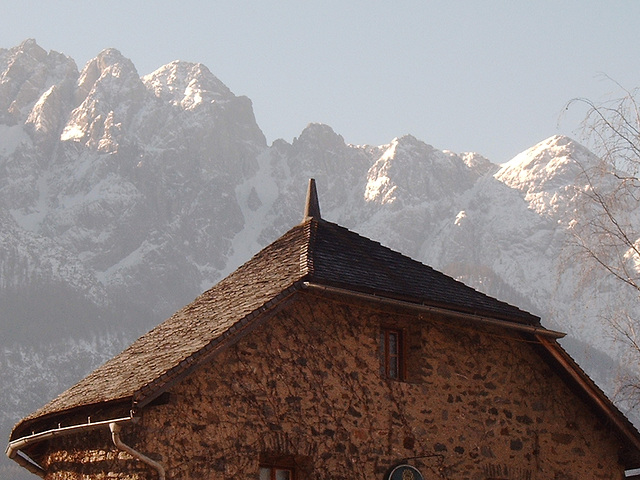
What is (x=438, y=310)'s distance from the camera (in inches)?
524

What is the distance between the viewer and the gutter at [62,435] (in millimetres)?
10914

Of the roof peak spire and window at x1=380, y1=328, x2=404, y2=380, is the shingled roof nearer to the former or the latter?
the roof peak spire

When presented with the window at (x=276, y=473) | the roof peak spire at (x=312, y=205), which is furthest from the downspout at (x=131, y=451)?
the roof peak spire at (x=312, y=205)

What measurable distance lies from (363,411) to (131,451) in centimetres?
311

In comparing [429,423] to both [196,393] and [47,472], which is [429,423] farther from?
[47,472]

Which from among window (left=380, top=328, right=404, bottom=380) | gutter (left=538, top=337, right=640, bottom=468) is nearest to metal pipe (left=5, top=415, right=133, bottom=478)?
window (left=380, top=328, right=404, bottom=380)

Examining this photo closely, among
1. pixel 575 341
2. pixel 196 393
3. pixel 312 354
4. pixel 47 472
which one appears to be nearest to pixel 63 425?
pixel 47 472

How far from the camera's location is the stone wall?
1159 cm

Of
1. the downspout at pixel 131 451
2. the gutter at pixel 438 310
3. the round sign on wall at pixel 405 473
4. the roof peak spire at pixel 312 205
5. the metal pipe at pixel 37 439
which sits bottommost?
the round sign on wall at pixel 405 473

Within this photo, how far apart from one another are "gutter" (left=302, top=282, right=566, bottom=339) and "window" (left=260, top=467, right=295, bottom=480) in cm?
206

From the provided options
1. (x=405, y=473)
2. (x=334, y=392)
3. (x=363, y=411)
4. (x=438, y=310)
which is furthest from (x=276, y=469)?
(x=438, y=310)

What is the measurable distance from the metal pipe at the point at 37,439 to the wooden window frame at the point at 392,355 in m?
3.62

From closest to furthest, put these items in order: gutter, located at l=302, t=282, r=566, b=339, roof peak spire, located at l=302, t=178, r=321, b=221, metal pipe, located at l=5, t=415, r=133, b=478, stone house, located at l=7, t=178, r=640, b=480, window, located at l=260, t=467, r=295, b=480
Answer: metal pipe, located at l=5, t=415, r=133, b=478 < stone house, located at l=7, t=178, r=640, b=480 < window, located at l=260, t=467, r=295, b=480 < gutter, located at l=302, t=282, r=566, b=339 < roof peak spire, located at l=302, t=178, r=321, b=221

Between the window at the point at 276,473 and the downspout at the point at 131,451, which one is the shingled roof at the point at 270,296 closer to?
the downspout at the point at 131,451
